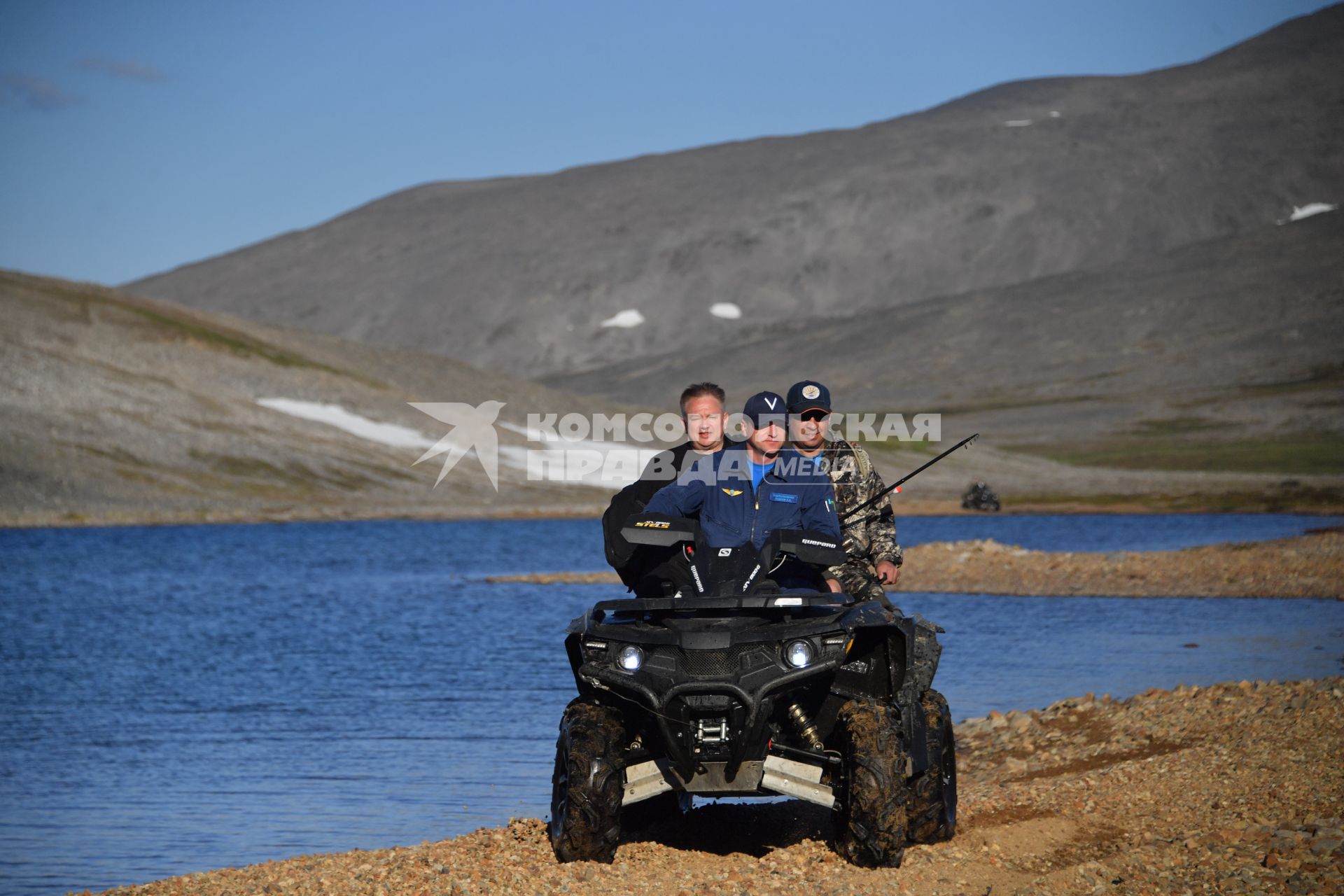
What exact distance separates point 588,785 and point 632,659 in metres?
0.71

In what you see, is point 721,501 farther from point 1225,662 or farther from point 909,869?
point 1225,662

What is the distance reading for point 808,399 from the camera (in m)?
9.97

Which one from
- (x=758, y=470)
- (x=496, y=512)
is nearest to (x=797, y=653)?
(x=758, y=470)

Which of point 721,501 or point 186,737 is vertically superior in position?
point 721,501

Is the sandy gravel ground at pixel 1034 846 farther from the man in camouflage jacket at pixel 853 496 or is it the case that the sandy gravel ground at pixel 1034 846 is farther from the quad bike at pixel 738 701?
the man in camouflage jacket at pixel 853 496

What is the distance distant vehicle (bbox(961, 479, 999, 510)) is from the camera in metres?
80.7

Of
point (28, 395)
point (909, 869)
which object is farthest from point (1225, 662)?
point (28, 395)

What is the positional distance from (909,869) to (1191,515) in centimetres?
6837

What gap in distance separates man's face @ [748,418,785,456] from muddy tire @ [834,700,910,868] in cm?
151

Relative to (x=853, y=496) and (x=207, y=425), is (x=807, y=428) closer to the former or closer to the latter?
(x=853, y=496)

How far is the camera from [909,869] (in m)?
8.87

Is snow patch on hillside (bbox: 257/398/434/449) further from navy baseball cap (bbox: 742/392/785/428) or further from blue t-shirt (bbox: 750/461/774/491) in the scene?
blue t-shirt (bbox: 750/461/774/491)

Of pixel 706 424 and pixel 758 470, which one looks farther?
pixel 706 424

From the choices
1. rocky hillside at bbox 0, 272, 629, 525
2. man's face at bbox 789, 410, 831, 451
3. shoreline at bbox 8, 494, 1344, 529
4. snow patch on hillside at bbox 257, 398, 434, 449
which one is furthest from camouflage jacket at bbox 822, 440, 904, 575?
snow patch on hillside at bbox 257, 398, 434, 449
